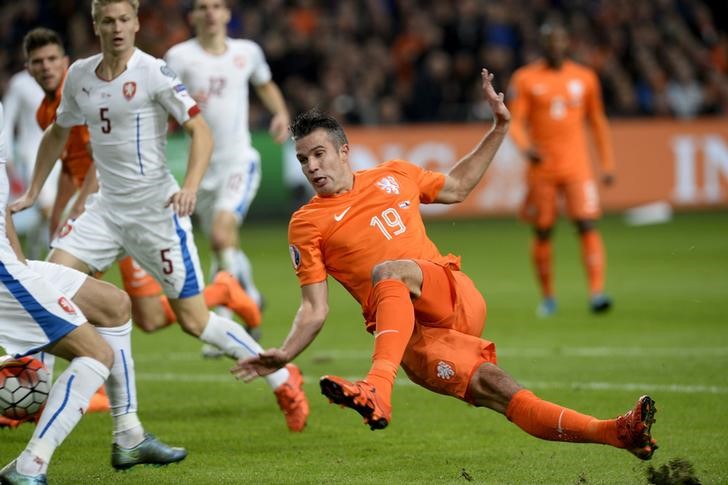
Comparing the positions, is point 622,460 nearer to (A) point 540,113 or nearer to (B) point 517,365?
(B) point 517,365

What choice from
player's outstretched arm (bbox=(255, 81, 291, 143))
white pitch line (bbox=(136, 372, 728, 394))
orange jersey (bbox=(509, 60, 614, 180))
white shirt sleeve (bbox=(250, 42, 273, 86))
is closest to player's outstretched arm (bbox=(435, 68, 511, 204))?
white pitch line (bbox=(136, 372, 728, 394))

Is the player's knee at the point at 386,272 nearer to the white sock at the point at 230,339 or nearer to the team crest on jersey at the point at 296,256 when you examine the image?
the team crest on jersey at the point at 296,256

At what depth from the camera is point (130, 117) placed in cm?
727

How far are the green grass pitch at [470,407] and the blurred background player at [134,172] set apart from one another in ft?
2.21

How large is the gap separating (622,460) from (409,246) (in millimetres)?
1558

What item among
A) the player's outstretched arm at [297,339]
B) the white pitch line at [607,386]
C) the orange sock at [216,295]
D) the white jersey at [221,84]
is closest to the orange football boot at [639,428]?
the player's outstretched arm at [297,339]

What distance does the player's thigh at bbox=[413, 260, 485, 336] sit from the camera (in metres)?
5.91

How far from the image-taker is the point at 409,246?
6.18 metres

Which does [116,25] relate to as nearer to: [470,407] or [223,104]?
[470,407]

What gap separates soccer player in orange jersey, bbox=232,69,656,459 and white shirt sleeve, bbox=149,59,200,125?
1259 mm

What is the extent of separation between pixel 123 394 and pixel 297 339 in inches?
43.3

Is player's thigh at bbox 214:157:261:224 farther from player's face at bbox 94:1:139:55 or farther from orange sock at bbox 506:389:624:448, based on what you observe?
orange sock at bbox 506:389:624:448

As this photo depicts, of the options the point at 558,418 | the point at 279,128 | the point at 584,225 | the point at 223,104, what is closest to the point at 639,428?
the point at 558,418

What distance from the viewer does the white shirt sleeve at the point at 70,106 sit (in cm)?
730
